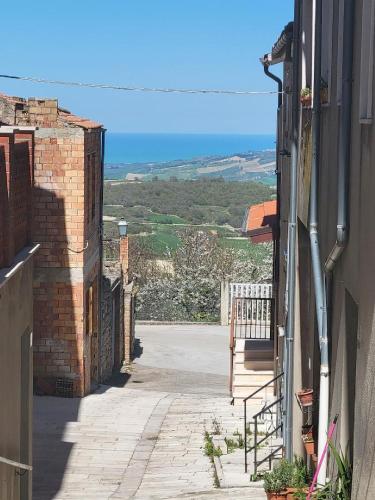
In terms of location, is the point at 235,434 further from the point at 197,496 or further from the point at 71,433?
the point at 197,496

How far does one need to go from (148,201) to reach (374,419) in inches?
4341

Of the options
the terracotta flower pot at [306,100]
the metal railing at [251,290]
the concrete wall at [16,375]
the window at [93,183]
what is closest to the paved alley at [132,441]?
the concrete wall at [16,375]

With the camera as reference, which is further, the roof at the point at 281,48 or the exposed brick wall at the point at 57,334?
the exposed brick wall at the point at 57,334

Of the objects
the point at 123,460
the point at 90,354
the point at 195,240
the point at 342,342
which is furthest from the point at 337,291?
the point at 195,240

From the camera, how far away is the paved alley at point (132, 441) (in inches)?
506

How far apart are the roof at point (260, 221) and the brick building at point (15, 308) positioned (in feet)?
27.8

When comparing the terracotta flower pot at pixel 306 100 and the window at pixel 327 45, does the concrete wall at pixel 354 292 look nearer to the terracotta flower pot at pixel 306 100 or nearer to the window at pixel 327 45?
the window at pixel 327 45

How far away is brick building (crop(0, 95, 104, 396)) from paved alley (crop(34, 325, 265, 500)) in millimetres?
637

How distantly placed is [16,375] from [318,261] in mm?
3626

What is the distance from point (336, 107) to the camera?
322 inches

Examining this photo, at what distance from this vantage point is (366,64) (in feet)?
21.5

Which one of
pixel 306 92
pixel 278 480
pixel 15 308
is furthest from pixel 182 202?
pixel 278 480

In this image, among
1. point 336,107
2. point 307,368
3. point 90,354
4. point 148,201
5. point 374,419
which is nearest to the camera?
point 374,419

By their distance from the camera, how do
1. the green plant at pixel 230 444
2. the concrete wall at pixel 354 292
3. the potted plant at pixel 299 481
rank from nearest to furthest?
the concrete wall at pixel 354 292, the potted plant at pixel 299 481, the green plant at pixel 230 444
